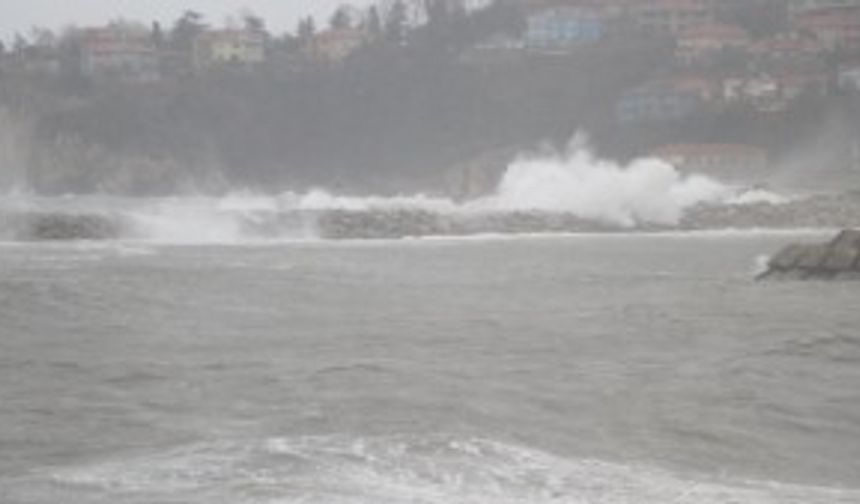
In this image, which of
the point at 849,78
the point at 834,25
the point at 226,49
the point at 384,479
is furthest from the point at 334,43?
the point at 384,479

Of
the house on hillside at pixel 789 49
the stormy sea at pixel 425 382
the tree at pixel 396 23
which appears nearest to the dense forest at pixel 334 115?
the tree at pixel 396 23

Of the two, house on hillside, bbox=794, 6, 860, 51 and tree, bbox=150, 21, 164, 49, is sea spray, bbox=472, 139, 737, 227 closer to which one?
house on hillside, bbox=794, 6, 860, 51

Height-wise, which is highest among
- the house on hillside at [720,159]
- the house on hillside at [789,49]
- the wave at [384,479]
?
the house on hillside at [789,49]

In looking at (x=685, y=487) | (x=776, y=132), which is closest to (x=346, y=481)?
(x=685, y=487)

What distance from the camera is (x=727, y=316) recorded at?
2794 centimetres

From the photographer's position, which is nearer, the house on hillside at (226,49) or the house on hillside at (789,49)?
the house on hillside at (789,49)

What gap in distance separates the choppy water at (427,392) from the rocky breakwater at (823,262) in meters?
1.57

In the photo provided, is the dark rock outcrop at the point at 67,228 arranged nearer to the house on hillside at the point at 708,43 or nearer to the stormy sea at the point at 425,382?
the stormy sea at the point at 425,382

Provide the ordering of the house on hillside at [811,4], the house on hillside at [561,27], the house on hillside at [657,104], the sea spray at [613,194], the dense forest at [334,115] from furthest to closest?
the house on hillside at [561,27]
the house on hillside at [811,4]
the dense forest at [334,115]
the house on hillside at [657,104]
the sea spray at [613,194]

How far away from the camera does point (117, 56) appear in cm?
17425

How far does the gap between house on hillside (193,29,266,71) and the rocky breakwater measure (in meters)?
137

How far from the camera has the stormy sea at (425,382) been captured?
12.9 metres

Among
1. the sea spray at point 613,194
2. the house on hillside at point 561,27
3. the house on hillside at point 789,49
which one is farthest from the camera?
the house on hillside at point 561,27

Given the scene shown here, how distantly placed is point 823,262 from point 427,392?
2145cm
